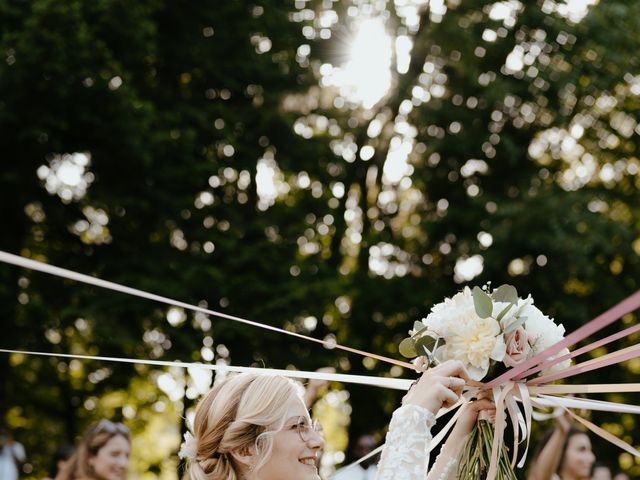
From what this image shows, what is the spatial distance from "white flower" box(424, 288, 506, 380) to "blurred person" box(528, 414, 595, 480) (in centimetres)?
327

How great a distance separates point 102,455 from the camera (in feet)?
19.1

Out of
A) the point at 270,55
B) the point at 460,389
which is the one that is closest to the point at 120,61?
the point at 270,55

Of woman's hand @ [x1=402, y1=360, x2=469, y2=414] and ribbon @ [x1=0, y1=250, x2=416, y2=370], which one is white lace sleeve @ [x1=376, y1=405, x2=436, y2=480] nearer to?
woman's hand @ [x1=402, y1=360, x2=469, y2=414]

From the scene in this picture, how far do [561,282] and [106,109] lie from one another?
684 centimetres

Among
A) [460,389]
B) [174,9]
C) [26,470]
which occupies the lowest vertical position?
[460,389]

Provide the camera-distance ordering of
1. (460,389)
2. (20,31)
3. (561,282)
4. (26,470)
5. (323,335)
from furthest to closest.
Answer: (26,470), (323,335), (561,282), (20,31), (460,389)

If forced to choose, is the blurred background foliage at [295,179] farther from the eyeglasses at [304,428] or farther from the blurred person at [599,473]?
the eyeglasses at [304,428]

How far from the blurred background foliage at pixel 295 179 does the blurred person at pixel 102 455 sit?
7.60m

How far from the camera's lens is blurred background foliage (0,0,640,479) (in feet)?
46.5

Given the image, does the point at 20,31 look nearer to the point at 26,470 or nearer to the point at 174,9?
the point at 174,9

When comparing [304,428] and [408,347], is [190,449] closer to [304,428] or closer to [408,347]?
[304,428]

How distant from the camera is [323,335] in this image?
640 inches

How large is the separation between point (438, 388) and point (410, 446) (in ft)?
0.52

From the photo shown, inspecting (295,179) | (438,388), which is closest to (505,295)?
(438,388)
